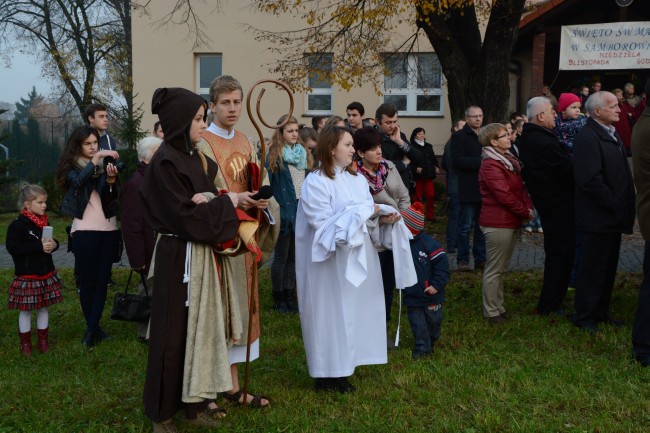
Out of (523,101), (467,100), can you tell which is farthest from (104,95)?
(467,100)

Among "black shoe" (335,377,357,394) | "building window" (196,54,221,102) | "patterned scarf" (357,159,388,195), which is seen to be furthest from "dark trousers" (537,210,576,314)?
"building window" (196,54,221,102)

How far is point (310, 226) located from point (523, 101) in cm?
1543

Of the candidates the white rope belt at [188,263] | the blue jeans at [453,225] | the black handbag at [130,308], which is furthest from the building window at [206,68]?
the white rope belt at [188,263]

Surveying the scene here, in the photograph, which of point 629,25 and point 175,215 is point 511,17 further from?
point 175,215

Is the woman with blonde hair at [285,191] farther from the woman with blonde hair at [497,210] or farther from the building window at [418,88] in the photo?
the building window at [418,88]

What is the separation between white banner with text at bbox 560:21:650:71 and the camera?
583 inches

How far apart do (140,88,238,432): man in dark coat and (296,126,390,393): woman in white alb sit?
930 mm

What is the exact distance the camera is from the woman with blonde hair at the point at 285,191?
7.91m

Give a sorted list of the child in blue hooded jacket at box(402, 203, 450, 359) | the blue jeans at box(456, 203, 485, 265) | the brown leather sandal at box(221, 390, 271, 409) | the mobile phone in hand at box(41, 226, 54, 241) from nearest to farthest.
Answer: the brown leather sandal at box(221, 390, 271, 409)
the child in blue hooded jacket at box(402, 203, 450, 359)
the mobile phone in hand at box(41, 226, 54, 241)
the blue jeans at box(456, 203, 485, 265)

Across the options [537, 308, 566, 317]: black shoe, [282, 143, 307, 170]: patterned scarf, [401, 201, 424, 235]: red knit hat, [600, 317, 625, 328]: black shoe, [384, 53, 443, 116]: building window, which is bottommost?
[537, 308, 566, 317]: black shoe

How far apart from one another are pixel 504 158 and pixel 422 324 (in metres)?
1.98

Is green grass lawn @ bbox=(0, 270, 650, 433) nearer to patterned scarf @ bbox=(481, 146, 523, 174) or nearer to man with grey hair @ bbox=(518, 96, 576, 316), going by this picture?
man with grey hair @ bbox=(518, 96, 576, 316)

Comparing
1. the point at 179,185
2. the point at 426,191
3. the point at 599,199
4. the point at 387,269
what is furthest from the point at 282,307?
the point at 426,191

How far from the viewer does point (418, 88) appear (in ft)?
64.7
